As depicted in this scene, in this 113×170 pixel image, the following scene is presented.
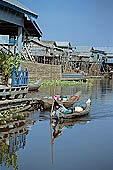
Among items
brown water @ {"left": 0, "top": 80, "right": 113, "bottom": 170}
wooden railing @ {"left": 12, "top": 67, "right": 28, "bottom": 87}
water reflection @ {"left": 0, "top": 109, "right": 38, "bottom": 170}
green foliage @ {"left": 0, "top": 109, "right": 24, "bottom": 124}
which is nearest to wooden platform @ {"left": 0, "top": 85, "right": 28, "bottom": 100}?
wooden railing @ {"left": 12, "top": 67, "right": 28, "bottom": 87}

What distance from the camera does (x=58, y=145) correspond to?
971 cm

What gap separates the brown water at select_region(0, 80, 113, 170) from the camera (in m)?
7.95

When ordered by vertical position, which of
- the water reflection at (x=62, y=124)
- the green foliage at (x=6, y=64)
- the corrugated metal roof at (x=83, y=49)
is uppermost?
the corrugated metal roof at (x=83, y=49)

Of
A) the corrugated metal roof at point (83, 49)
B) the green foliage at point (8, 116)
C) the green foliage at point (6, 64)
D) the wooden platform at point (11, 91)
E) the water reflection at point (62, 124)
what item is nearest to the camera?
the water reflection at point (62, 124)

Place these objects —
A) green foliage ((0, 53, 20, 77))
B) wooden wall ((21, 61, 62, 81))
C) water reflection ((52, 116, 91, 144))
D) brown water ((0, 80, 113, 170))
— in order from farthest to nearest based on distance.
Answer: wooden wall ((21, 61, 62, 81)) < green foliage ((0, 53, 20, 77)) < water reflection ((52, 116, 91, 144)) < brown water ((0, 80, 113, 170))

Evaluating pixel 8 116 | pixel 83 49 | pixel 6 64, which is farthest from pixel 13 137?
pixel 83 49

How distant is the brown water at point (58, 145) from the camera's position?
7.95m

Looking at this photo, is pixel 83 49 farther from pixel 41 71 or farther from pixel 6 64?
pixel 6 64

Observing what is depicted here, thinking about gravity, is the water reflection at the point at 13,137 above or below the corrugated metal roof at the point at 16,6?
below

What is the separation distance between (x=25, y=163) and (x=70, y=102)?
27.8 feet

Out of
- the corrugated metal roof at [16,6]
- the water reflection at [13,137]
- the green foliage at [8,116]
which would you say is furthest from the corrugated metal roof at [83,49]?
the water reflection at [13,137]

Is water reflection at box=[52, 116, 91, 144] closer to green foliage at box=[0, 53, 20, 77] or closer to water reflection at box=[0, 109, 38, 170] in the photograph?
water reflection at box=[0, 109, 38, 170]

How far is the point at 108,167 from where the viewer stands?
25.7 ft

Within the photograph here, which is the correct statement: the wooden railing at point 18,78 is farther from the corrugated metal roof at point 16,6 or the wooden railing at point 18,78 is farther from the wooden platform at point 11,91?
the corrugated metal roof at point 16,6
